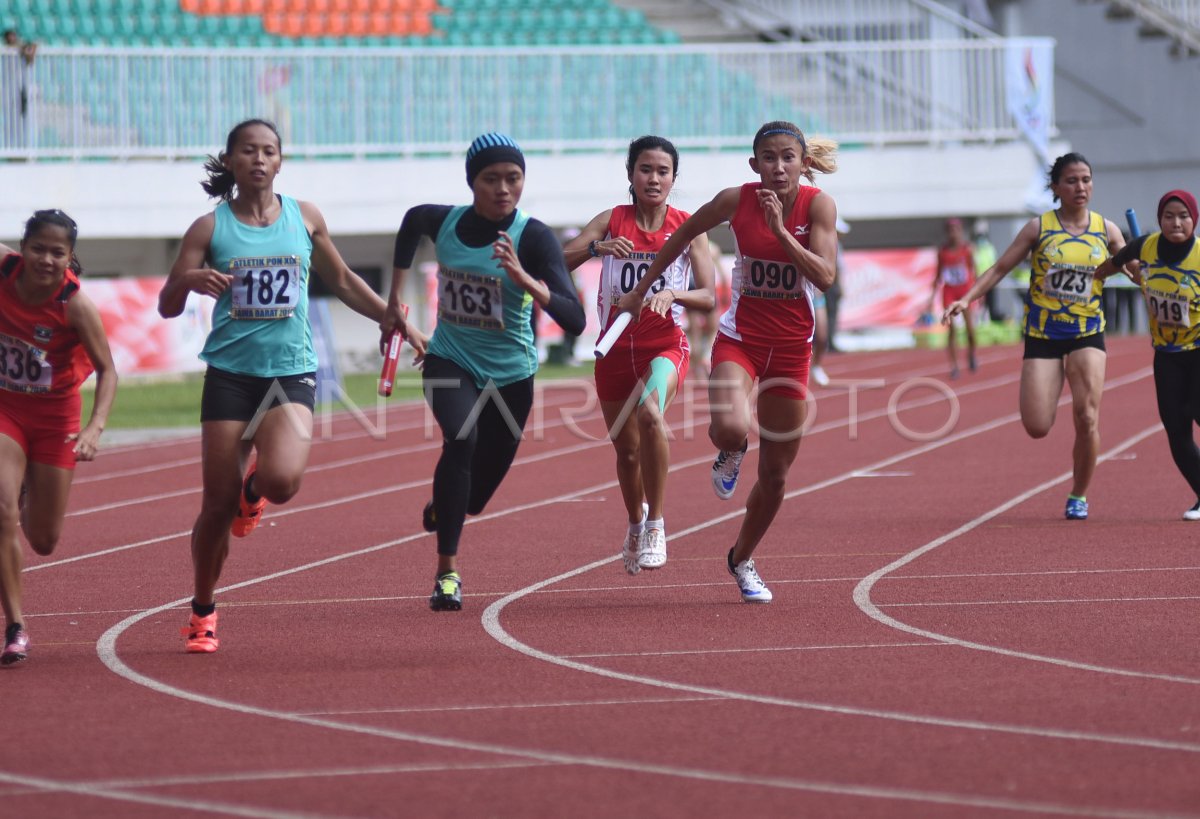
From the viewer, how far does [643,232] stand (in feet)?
27.8

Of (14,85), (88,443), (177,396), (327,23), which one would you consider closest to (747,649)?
(88,443)

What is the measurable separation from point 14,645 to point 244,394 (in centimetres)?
123

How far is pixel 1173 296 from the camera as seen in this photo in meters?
10.1

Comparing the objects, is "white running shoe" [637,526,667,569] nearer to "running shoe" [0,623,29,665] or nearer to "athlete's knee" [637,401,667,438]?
"athlete's knee" [637,401,667,438]

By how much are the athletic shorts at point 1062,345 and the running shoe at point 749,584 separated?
3376 millimetres

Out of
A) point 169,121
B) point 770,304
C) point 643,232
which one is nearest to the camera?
point 770,304

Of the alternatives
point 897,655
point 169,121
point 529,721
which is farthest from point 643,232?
point 169,121

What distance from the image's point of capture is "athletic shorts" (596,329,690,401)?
8.41 meters

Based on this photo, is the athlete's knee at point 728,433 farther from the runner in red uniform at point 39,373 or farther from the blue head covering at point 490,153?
the runner in red uniform at point 39,373

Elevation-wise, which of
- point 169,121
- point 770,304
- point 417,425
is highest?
point 169,121

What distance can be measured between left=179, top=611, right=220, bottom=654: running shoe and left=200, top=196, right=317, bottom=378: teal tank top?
3.11ft

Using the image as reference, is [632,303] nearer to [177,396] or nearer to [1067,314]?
[1067,314]

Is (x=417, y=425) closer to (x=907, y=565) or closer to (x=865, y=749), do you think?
(x=907, y=565)

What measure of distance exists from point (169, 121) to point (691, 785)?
83.4 feet
